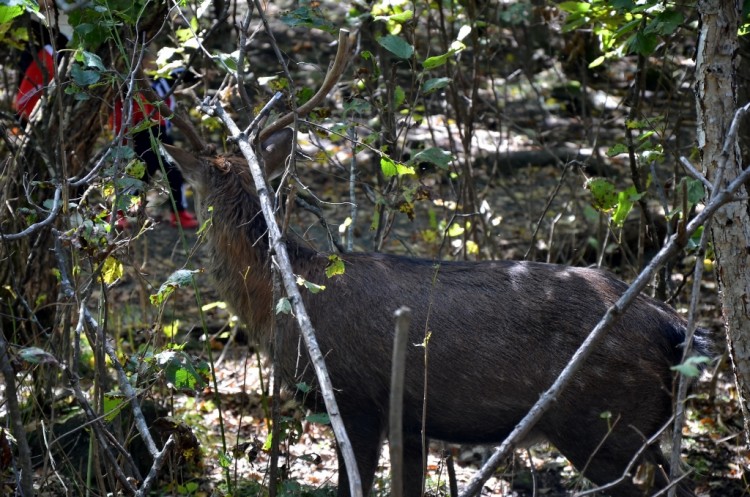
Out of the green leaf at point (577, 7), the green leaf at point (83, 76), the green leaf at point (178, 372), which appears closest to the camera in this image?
the green leaf at point (178, 372)

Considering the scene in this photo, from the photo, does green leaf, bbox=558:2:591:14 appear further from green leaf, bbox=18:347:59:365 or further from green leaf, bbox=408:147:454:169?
green leaf, bbox=18:347:59:365

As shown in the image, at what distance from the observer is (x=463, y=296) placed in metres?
4.56

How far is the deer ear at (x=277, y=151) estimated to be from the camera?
16.3ft

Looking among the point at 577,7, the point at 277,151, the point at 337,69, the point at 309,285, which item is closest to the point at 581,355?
the point at 309,285

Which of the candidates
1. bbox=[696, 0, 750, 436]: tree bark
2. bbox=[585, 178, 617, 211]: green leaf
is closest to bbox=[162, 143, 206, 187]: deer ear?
bbox=[585, 178, 617, 211]: green leaf

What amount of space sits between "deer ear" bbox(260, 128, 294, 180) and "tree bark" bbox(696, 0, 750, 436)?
200cm

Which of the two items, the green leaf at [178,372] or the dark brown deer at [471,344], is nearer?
the green leaf at [178,372]

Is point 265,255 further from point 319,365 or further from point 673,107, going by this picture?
point 673,107

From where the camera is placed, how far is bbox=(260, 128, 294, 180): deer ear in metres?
4.98

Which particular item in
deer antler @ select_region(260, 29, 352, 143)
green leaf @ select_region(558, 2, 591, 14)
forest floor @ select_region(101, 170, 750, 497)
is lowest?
forest floor @ select_region(101, 170, 750, 497)

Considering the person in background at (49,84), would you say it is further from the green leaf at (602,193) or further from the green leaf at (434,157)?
the green leaf at (602,193)

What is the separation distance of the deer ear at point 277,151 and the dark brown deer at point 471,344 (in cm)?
17

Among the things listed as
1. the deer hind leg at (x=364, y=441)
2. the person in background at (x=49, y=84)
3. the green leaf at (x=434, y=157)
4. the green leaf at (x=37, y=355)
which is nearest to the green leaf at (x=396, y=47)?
the green leaf at (x=434, y=157)

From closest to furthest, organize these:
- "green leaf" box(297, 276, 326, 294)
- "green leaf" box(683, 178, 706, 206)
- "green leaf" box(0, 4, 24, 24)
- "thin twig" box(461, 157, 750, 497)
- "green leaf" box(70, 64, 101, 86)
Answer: "thin twig" box(461, 157, 750, 497) → "green leaf" box(297, 276, 326, 294) → "green leaf" box(0, 4, 24, 24) → "green leaf" box(70, 64, 101, 86) → "green leaf" box(683, 178, 706, 206)
